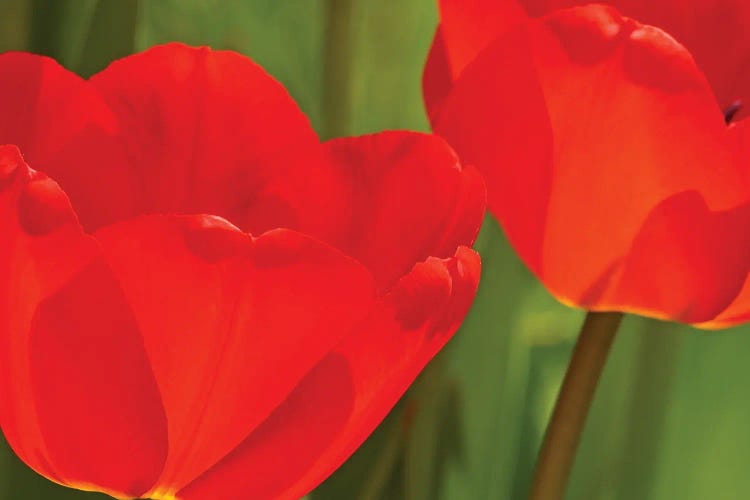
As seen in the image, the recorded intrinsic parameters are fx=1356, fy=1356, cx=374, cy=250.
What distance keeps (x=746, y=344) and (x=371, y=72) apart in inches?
7.6

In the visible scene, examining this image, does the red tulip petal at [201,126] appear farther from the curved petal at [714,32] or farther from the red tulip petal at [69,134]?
the curved petal at [714,32]

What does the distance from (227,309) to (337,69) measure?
0.22 metres

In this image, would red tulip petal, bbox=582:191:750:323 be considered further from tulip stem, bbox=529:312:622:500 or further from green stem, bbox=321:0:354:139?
green stem, bbox=321:0:354:139

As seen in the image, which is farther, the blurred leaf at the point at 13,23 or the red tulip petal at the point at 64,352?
the blurred leaf at the point at 13,23

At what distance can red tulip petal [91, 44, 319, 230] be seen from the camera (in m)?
0.38

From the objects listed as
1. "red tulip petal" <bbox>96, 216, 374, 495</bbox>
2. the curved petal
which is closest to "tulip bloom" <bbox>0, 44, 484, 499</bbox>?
"red tulip petal" <bbox>96, 216, 374, 495</bbox>

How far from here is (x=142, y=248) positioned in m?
0.30

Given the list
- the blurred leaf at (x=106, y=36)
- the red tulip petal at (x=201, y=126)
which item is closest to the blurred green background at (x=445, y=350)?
the blurred leaf at (x=106, y=36)

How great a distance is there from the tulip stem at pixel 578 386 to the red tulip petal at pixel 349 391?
3.6 inches

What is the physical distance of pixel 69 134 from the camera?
371 millimetres

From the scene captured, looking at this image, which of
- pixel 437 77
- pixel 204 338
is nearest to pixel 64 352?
pixel 204 338

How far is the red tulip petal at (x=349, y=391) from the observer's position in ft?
0.97

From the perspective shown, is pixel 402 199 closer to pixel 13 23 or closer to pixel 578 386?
pixel 578 386

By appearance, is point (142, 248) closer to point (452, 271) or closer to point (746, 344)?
point (452, 271)
